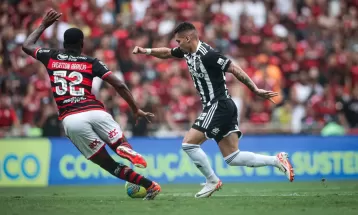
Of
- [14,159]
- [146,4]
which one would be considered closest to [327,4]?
[146,4]

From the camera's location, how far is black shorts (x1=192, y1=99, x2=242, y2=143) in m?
11.1

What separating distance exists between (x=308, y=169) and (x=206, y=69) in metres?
8.06

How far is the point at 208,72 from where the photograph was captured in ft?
36.4

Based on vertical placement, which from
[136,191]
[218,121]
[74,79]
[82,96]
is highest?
[74,79]

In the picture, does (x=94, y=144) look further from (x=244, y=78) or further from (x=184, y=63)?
(x=184, y=63)

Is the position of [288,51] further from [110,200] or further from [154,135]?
[110,200]

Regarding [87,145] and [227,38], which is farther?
[227,38]

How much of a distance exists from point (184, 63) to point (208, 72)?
33.3 feet

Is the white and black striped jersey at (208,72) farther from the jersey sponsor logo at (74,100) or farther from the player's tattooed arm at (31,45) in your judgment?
the player's tattooed arm at (31,45)

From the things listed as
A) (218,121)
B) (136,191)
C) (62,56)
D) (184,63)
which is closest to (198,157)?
(218,121)

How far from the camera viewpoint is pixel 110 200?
429 inches

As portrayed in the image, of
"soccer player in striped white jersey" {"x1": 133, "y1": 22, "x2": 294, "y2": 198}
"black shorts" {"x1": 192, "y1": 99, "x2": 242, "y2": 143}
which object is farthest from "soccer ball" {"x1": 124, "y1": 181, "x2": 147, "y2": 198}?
"black shorts" {"x1": 192, "y1": 99, "x2": 242, "y2": 143}

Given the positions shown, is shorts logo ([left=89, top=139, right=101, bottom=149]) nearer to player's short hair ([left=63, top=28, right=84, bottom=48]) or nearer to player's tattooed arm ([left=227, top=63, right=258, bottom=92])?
player's short hair ([left=63, top=28, right=84, bottom=48])

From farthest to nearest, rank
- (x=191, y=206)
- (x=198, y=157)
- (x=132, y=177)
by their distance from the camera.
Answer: (x=198, y=157) < (x=132, y=177) < (x=191, y=206)
